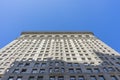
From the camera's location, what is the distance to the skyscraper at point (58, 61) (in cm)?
3441

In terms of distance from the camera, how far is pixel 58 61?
41375mm

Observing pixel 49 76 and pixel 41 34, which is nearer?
pixel 49 76

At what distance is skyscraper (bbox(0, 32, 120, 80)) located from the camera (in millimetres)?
34406

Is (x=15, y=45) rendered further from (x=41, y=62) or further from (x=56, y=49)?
(x=41, y=62)

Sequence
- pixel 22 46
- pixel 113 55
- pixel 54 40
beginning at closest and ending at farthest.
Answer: pixel 113 55, pixel 22 46, pixel 54 40

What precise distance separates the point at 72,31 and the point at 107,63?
112 feet

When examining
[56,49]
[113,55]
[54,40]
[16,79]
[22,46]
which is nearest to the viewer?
[16,79]

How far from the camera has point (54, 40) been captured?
203ft

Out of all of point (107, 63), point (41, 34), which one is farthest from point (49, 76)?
point (41, 34)

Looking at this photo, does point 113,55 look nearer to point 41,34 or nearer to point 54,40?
point 54,40

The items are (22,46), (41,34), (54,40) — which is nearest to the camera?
(22,46)

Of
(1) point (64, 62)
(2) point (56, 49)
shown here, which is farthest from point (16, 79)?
(2) point (56, 49)

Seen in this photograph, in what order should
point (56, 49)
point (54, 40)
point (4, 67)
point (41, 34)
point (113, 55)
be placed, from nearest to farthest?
point (4, 67) < point (113, 55) < point (56, 49) < point (54, 40) < point (41, 34)

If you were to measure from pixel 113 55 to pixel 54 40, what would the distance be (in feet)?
73.1
